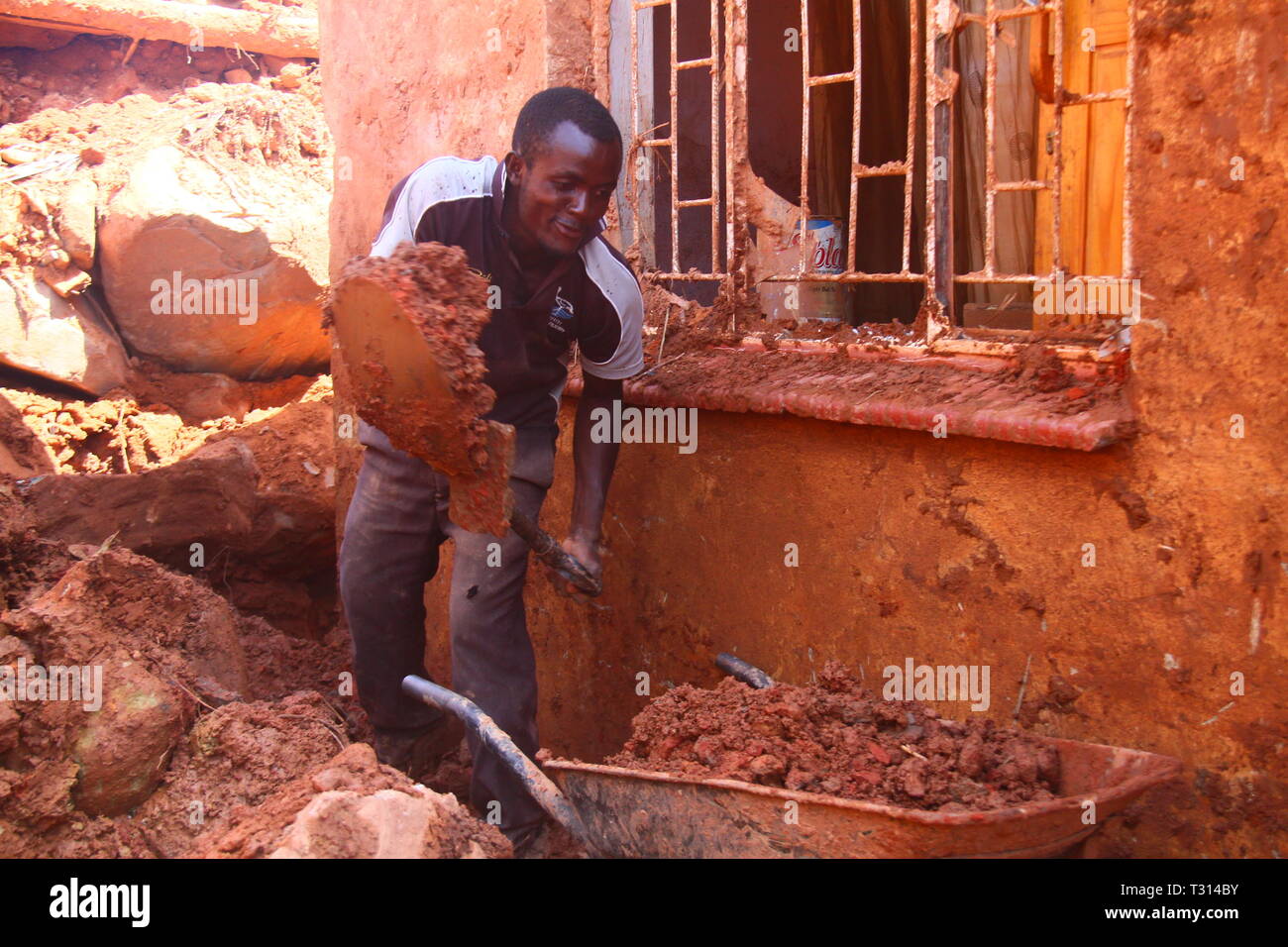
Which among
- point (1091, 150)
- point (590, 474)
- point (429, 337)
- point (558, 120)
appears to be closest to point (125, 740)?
point (429, 337)

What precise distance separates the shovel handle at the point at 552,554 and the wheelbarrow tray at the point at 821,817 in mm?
662

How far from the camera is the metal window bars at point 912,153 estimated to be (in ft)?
9.65

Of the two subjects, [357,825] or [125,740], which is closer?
[357,825]

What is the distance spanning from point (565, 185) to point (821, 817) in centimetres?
181

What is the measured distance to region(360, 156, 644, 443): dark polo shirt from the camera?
10.2 feet

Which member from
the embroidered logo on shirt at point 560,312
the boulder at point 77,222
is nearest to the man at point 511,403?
the embroidered logo on shirt at point 560,312

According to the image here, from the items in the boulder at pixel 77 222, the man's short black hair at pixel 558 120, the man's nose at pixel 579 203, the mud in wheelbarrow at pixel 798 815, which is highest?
the boulder at pixel 77 222

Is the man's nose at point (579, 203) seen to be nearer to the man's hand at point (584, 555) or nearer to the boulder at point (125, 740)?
the man's hand at point (584, 555)

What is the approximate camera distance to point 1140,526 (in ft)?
8.64

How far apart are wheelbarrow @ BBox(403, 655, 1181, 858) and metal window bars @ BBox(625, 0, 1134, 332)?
3.96 feet

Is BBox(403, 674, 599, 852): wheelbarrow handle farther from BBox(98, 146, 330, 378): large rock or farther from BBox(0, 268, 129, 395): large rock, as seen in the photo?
BBox(0, 268, 129, 395): large rock

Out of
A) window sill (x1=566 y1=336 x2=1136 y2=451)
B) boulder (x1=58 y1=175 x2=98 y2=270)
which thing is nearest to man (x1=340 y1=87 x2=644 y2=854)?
window sill (x1=566 y1=336 x2=1136 y2=451)

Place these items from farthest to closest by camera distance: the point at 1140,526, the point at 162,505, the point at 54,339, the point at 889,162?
the point at 54,339
the point at 162,505
the point at 889,162
the point at 1140,526

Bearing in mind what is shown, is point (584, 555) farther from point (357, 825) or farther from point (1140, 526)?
point (1140, 526)
